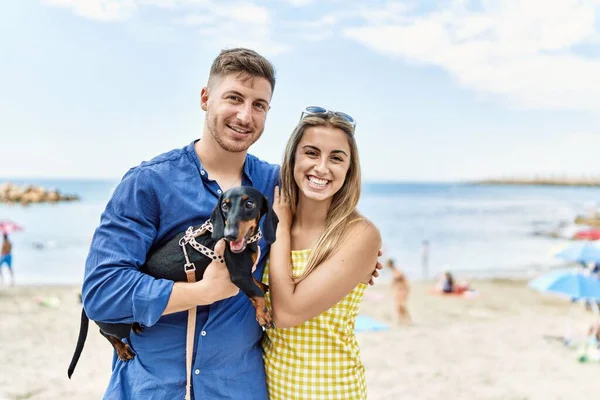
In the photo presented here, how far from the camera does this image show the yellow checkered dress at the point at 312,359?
222 cm

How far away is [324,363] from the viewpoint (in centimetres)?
225

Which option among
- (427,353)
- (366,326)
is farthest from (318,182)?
(427,353)

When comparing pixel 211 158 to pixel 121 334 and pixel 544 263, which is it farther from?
pixel 544 263

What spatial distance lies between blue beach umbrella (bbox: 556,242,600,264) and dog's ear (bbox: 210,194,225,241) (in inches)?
331

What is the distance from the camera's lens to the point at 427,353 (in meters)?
8.52

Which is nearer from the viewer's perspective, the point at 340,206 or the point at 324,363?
the point at 324,363

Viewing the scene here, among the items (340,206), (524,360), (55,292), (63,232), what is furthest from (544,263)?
(63,232)

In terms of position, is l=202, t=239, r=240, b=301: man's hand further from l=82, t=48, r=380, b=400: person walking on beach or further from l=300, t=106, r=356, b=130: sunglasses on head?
l=300, t=106, r=356, b=130: sunglasses on head

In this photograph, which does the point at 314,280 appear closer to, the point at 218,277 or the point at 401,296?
the point at 218,277

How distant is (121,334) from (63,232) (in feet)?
92.9

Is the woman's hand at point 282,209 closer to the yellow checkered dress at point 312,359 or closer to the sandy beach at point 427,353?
the yellow checkered dress at point 312,359

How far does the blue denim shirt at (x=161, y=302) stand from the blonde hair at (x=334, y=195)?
0.26 m

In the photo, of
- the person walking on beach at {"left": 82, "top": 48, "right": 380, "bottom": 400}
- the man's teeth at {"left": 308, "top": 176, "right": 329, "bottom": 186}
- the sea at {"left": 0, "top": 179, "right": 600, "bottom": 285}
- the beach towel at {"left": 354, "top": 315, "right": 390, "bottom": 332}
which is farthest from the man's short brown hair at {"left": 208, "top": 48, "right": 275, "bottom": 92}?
the sea at {"left": 0, "top": 179, "right": 600, "bottom": 285}

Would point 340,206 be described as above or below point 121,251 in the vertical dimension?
above
